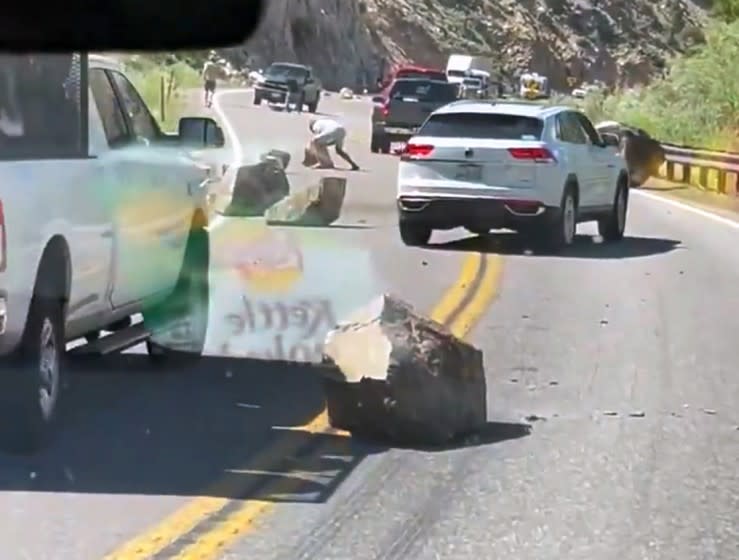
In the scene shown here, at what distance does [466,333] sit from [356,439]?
4.47m

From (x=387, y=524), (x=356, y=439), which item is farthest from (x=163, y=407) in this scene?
(x=387, y=524)

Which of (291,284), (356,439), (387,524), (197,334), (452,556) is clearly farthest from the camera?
(291,284)

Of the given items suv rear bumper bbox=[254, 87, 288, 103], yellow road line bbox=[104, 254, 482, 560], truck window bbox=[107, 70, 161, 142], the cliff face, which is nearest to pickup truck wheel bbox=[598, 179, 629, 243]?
truck window bbox=[107, 70, 161, 142]

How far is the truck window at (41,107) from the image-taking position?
895cm

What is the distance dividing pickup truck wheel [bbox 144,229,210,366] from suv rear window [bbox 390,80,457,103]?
3337cm

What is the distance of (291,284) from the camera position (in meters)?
17.4

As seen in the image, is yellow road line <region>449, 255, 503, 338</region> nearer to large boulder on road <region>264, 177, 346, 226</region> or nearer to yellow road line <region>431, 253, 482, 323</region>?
yellow road line <region>431, 253, 482, 323</region>

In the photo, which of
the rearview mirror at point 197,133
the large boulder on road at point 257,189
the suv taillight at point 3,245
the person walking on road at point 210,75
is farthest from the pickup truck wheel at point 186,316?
the person walking on road at point 210,75

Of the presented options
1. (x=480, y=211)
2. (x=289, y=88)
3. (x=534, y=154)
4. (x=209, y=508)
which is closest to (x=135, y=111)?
(x=209, y=508)

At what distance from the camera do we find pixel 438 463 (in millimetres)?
9141

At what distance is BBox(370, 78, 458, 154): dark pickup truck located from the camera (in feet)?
147

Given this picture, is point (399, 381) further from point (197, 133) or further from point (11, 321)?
point (197, 133)

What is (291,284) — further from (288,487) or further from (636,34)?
(636,34)

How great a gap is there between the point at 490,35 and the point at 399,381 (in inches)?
4425
